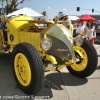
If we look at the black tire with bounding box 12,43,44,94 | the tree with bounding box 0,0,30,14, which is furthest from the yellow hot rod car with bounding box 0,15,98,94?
the tree with bounding box 0,0,30,14

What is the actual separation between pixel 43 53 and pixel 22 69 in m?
0.64

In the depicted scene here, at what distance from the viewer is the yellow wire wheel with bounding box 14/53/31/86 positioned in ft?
11.5

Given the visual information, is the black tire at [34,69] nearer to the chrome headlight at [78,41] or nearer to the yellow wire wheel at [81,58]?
the chrome headlight at [78,41]

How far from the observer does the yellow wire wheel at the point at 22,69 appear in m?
3.52

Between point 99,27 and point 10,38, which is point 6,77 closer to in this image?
point 10,38

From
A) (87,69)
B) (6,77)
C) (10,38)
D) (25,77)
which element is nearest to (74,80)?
(87,69)

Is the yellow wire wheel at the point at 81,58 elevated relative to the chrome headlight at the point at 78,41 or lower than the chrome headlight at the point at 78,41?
lower

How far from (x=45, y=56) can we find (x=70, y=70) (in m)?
1.04

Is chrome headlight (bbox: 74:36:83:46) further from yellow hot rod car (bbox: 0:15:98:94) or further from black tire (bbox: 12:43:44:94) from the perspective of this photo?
black tire (bbox: 12:43:44:94)

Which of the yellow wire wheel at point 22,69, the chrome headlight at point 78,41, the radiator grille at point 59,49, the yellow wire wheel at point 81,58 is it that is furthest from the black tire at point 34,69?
the yellow wire wheel at point 81,58

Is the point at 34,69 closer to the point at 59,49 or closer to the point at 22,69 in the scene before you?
the point at 22,69

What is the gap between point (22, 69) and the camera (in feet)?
12.2

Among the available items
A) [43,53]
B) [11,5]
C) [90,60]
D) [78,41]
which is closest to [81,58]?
[90,60]

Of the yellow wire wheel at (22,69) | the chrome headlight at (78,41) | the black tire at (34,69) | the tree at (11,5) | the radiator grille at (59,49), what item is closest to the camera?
the black tire at (34,69)
